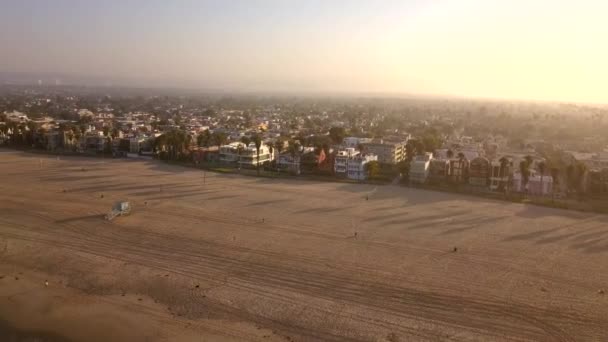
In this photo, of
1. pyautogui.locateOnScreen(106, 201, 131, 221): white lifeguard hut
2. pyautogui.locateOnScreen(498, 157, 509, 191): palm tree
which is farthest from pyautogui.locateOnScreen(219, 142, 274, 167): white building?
pyautogui.locateOnScreen(498, 157, 509, 191): palm tree

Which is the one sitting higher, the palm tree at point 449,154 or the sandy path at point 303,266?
the palm tree at point 449,154

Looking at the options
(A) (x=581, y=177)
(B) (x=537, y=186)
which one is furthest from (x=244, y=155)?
(A) (x=581, y=177)

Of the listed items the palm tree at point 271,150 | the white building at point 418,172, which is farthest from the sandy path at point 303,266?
the palm tree at point 271,150

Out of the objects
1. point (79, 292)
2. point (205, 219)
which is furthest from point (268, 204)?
point (79, 292)

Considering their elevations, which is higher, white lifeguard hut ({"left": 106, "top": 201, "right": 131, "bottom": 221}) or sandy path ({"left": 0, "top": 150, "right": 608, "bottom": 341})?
white lifeguard hut ({"left": 106, "top": 201, "right": 131, "bottom": 221})

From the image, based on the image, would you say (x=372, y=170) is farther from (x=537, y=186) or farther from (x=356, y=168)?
(x=537, y=186)

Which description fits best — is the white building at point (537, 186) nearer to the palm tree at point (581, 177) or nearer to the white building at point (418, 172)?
the palm tree at point (581, 177)

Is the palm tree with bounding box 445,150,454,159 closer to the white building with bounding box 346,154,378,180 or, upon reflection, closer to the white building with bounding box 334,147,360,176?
the white building with bounding box 346,154,378,180

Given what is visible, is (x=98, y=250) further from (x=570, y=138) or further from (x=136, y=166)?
(x=570, y=138)
